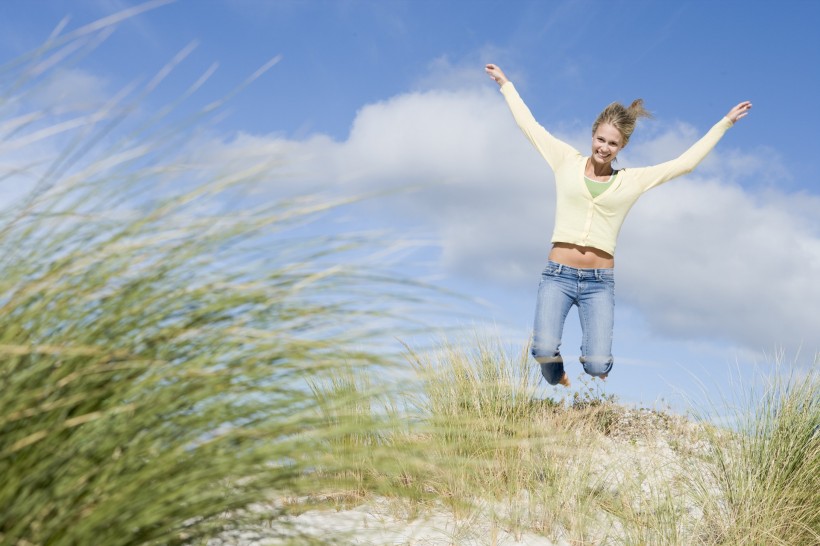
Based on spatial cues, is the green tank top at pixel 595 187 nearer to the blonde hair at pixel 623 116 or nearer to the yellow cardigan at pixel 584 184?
the yellow cardigan at pixel 584 184

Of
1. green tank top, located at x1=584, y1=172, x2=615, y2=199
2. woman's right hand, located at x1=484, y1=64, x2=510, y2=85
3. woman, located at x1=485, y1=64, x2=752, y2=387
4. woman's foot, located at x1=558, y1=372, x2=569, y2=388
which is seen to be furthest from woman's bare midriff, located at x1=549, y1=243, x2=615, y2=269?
woman's right hand, located at x1=484, y1=64, x2=510, y2=85

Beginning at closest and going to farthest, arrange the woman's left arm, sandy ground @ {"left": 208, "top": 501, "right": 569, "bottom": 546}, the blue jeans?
sandy ground @ {"left": 208, "top": 501, "right": 569, "bottom": 546} → the blue jeans → the woman's left arm

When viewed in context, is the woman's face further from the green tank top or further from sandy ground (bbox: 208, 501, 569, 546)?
sandy ground (bbox: 208, 501, 569, 546)

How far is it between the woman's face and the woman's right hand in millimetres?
966

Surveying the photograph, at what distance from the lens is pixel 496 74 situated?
644 centimetres

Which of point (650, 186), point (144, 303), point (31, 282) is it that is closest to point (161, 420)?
point (144, 303)

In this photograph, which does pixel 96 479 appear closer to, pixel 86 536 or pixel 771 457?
pixel 86 536

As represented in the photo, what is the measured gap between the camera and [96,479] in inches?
69.4

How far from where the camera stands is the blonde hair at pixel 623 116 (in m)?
6.02

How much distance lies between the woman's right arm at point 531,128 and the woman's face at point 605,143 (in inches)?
9.0

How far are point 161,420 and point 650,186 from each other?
5110 mm

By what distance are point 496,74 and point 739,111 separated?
6.67 ft

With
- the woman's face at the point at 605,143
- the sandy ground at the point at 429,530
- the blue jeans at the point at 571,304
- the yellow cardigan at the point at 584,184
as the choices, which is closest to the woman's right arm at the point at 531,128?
the yellow cardigan at the point at 584,184

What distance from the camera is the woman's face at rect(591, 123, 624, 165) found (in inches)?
235
